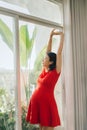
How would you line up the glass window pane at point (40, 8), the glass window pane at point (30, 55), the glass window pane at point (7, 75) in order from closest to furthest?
the glass window pane at point (7, 75) → the glass window pane at point (40, 8) → the glass window pane at point (30, 55)

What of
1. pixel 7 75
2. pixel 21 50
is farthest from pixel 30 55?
pixel 7 75

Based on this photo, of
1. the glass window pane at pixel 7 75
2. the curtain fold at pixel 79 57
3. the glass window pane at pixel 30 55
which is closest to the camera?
the glass window pane at pixel 7 75

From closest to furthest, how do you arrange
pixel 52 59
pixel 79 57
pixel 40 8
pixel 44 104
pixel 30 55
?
pixel 44 104 → pixel 52 59 → pixel 30 55 → pixel 40 8 → pixel 79 57

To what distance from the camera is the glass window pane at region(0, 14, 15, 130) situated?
107 inches

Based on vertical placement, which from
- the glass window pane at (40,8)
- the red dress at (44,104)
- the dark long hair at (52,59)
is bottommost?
the red dress at (44,104)

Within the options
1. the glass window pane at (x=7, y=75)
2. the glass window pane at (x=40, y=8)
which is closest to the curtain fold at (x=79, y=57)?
the glass window pane at (x=40, y=8)

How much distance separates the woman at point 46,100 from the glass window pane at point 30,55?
0.22m

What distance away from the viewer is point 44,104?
9.00ft

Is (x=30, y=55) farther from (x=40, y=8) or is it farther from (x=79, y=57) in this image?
(x=79, y=57)

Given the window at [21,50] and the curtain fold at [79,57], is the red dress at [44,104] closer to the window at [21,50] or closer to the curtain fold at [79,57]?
the window at [21,50]

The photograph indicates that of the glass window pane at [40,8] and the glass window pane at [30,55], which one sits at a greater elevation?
the glass window pane at [40,8]

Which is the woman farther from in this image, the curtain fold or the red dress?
the curtain fold

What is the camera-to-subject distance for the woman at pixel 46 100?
2736 millimetres

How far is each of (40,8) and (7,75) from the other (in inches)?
40.9
